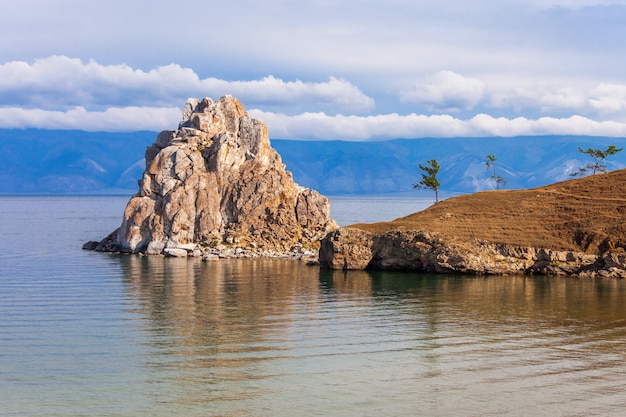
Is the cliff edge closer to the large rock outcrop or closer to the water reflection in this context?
the water reflection

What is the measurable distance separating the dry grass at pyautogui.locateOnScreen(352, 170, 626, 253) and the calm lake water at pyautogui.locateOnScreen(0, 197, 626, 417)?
26.4ft

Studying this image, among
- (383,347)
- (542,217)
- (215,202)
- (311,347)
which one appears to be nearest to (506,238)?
(542,217)

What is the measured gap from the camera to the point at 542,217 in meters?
81.2

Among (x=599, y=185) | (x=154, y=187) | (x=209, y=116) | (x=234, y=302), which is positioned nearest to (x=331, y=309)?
(x=234, y=302)

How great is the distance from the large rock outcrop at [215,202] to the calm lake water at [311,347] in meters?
29.3

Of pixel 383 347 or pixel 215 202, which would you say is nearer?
pixel 383 347

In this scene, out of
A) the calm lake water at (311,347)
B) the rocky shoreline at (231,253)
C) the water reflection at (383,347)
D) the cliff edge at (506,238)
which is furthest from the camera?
the rocky shoreline at (231,253)

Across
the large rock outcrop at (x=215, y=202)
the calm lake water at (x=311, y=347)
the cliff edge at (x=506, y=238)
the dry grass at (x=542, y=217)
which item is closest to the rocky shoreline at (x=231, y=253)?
the large rock outcrop at (x=215, y=202)

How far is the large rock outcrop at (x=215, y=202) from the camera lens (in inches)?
3875

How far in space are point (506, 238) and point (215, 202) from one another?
41.3 meters

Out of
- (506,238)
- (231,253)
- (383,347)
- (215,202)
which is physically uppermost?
(215,202)

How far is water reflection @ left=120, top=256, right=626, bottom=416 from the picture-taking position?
29.5 metres

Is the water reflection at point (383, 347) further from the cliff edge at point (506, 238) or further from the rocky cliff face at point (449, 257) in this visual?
the cliff edge at point (506, 238)

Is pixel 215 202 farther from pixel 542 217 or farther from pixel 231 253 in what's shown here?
pixel 542 217
